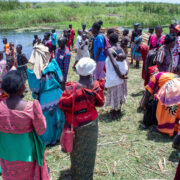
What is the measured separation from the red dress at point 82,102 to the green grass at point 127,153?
3.55 feet

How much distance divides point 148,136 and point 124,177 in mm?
1155

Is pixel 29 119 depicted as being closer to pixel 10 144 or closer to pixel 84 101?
pixel 10 144

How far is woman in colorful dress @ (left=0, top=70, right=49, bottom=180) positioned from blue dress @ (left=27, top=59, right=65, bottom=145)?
1158 mm

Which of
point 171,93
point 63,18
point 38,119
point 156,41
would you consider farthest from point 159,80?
point 63,18

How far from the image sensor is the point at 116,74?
164 inches

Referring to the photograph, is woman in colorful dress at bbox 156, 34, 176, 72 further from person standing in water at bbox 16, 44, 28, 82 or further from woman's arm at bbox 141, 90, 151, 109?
person standing in water at bbox 16, 44, 28, 82

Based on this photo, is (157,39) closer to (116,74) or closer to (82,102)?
(116,74)

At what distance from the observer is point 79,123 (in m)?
2.42

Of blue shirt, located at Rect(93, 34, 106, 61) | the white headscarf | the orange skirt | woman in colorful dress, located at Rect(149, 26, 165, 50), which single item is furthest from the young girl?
woman in colorful dress, located at Rect(149, 26, 165, 50)

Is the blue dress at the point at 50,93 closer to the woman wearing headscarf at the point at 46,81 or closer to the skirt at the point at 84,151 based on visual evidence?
the woman wearing headscarf at the point at 46,81

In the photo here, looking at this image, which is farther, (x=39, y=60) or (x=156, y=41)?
(x=156, y=41)

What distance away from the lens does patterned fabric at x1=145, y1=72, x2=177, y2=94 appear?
342 cm

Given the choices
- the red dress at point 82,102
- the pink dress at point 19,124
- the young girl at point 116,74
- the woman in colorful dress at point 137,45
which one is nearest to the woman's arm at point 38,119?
the pink dress at point 19,124

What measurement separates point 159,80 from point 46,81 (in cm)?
189
